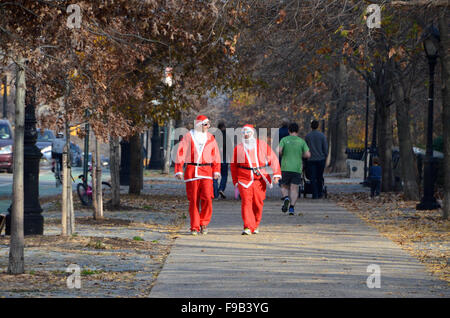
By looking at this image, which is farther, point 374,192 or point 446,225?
point 374,192

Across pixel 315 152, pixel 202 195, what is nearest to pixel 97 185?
pixel 202 195

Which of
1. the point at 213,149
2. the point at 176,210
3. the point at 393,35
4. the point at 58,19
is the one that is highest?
the point at 393,35

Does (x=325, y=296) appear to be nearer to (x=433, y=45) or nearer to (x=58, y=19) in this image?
(x=58, y=19)

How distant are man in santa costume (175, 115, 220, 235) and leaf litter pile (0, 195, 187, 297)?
0.62 metres

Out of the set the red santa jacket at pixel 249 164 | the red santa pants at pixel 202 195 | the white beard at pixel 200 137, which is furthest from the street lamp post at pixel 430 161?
the red santa pants at pixel 202 195

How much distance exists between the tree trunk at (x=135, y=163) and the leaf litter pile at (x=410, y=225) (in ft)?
17.7

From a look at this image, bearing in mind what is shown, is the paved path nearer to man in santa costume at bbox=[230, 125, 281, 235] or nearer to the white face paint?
man in santa costume at bbox=[230, 125, 281, 235]

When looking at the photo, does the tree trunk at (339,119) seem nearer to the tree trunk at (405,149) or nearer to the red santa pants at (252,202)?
the tree trunk at (405,149)

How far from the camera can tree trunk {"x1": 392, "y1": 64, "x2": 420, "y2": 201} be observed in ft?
73.5

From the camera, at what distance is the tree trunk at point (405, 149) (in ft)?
73.5
